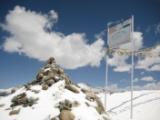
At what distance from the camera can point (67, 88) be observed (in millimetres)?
29609

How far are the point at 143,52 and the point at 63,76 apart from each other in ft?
47.1

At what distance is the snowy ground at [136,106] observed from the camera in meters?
31.6

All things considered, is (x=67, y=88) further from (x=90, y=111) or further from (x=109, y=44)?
(x=109, y=44)

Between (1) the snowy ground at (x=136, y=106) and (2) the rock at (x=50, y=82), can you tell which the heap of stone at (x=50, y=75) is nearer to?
(2) the rock at (x=50, y=82)

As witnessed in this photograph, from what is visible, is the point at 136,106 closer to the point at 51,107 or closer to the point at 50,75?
the point at 50,75

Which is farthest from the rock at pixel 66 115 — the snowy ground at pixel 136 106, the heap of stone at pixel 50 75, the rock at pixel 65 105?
the snowy ground at pixel 136 106

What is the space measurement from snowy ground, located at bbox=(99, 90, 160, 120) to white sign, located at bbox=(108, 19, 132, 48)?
901 cm

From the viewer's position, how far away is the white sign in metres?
34.5

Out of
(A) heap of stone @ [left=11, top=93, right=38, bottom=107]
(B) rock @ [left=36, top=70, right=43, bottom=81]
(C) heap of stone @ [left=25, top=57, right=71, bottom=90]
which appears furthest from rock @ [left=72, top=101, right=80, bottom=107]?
(B) rock @ [left=36, top=70, right=43, bottom=81]

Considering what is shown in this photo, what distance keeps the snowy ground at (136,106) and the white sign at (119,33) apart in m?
9.01

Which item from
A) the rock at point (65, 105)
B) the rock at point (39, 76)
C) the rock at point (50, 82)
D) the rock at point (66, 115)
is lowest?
the rock at point (66, 115)

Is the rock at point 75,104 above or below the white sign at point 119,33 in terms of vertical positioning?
below

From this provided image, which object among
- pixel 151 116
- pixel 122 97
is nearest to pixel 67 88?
pixel 151 116

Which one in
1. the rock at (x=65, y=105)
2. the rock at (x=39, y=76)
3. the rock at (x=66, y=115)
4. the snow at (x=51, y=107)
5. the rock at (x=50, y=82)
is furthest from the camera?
the rock at (x=39, y=76)
